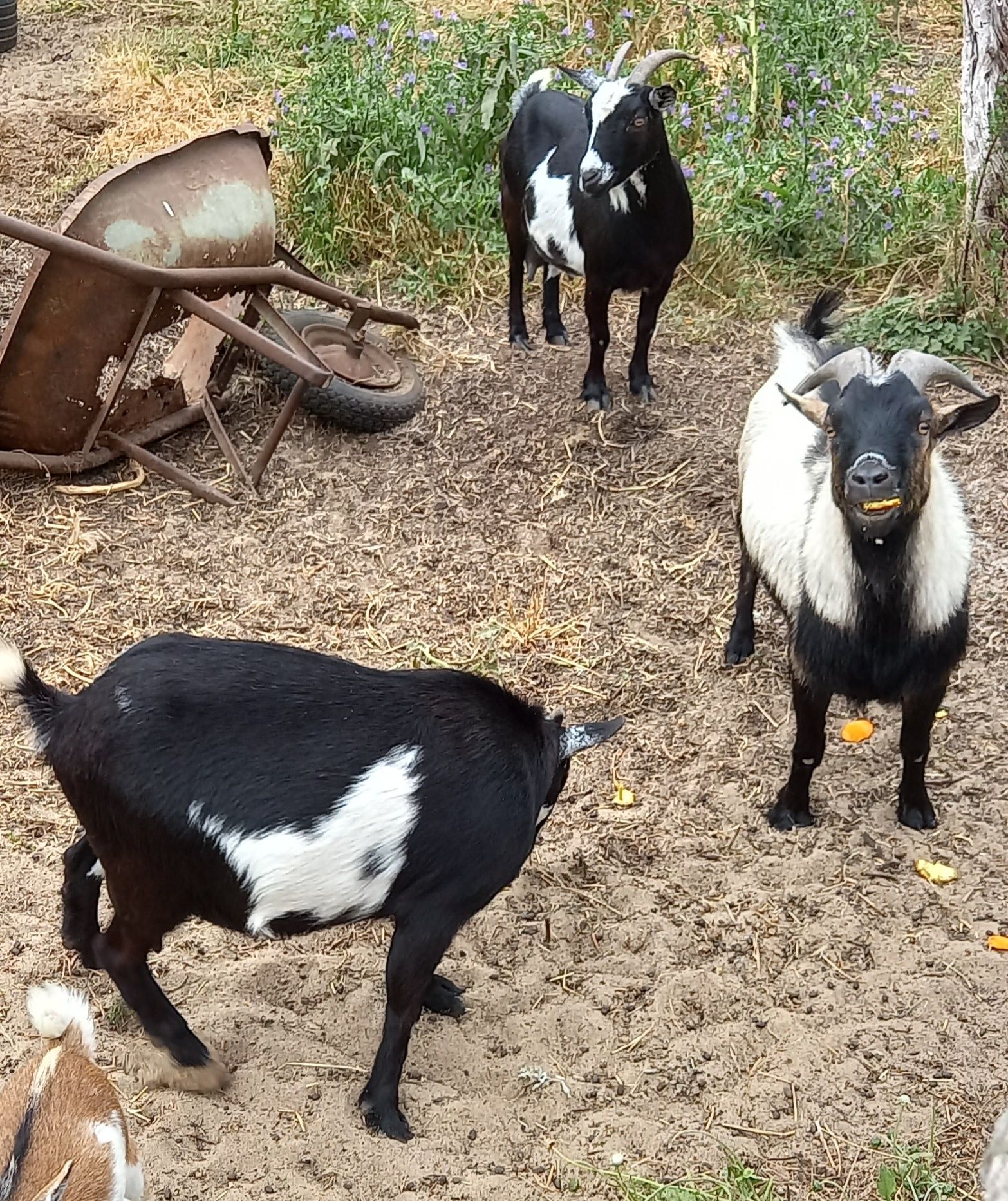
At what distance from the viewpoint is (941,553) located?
3.67m

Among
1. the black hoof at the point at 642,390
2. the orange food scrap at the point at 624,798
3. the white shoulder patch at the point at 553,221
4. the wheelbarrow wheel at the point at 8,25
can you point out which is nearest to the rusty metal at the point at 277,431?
the white shoulder patch at the point at 553,221

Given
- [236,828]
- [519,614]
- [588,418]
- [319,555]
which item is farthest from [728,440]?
[236,828]

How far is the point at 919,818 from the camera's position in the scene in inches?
160

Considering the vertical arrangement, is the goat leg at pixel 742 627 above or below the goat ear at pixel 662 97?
below

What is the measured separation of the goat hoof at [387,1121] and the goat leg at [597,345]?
11.8ft

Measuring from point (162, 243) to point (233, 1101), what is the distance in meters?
3.27

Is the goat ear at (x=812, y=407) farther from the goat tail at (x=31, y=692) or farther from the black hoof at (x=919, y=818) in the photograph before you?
the goat tail at (x=31, y=692)

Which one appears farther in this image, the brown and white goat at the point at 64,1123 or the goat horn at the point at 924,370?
the goat horn at the point at 924,370

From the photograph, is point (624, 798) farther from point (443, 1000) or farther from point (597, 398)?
point (597, 398)

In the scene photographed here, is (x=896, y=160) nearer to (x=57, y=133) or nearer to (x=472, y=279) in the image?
(x=472, y=279)

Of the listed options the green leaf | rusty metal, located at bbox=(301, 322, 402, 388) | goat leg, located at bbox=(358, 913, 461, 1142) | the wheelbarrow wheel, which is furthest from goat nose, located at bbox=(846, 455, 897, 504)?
the wheelbarrow wheel

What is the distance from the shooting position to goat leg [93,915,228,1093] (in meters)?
3.04

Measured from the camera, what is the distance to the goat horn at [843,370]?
361 centimetres

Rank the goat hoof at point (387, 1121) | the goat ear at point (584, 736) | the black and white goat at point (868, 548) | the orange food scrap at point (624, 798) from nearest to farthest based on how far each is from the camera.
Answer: the goat hoof at point (387, 1121)
the goat ear at point (584, 736)
the black and white goat at point (868, 548)
the orange food scrap at point (624, 798)
